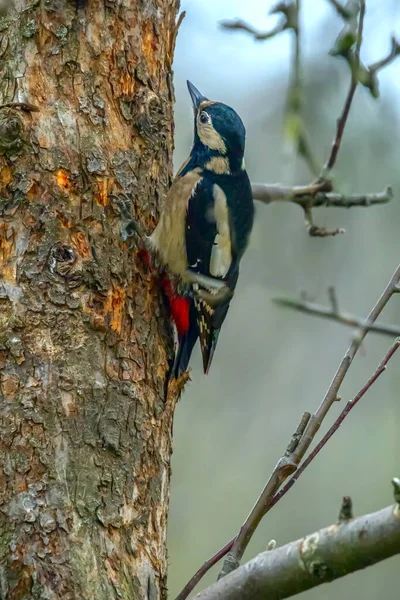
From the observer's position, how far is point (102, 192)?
2416 millimetres

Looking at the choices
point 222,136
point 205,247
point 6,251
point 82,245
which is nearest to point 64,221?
point 82,245

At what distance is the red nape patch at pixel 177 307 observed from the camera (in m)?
2.63

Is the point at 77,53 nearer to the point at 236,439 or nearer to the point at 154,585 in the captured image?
the point at 154,585

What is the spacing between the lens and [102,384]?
2.16 m

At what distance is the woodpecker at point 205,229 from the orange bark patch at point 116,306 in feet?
0.78

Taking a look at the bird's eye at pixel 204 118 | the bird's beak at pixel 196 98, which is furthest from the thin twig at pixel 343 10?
the bird's beak at pixel 196 98

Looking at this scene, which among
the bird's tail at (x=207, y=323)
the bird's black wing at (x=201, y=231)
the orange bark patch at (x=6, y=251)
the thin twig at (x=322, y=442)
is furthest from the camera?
the bird's black wing at (x=201, y=231)

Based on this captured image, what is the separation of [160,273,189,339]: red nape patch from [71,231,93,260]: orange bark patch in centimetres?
35

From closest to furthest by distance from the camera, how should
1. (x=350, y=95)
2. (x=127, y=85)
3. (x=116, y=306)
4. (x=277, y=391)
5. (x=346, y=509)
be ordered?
(x=346, y=509) → (x=350, y=95) → (x=116, y=306) → (x=127, y=85) → (x=277, y=391)

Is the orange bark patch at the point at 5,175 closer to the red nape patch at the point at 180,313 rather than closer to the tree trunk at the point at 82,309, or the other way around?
the tree trunk at the point at 82,309

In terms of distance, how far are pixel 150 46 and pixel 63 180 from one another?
2.10ft

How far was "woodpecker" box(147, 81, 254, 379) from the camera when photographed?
2799 mm

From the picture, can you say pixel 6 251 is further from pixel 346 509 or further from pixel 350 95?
pixel 346 509

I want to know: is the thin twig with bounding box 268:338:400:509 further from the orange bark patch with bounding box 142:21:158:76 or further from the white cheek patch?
the white cheek patch
